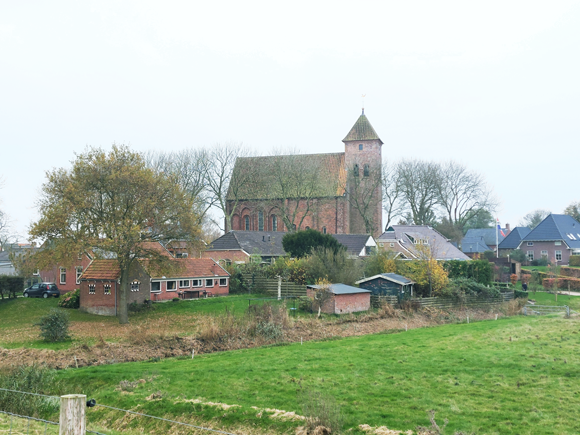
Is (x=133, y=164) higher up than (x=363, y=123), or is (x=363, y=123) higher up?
(x=363, y=123)

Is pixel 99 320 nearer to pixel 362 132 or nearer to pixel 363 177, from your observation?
pixel 363 177

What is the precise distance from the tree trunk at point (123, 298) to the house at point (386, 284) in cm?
1650

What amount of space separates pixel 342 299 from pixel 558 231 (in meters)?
45.1

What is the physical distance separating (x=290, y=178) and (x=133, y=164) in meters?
32.9

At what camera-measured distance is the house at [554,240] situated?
65.1m

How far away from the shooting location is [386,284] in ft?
120

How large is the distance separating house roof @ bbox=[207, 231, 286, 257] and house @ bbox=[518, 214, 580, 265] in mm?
35908

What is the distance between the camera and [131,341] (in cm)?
2241

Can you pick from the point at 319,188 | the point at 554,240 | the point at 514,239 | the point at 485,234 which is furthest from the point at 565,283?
the point at 485,234

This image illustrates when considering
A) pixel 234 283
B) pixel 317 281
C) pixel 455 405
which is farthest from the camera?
pixel 234 283

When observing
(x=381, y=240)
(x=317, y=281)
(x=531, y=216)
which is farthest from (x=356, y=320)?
(x=531, y=216)

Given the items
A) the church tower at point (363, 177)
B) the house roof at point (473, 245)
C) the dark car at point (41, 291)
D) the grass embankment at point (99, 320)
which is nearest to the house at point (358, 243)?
the church tower at point (363, 177)

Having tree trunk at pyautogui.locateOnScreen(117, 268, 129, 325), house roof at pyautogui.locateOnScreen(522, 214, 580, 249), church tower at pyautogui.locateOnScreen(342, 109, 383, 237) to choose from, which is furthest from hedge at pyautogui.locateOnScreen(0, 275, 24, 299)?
house roof at pyautogui.locateOnScreen(522, 214, 580, 249)

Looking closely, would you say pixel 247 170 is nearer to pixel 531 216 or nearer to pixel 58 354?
pixel 58 354
